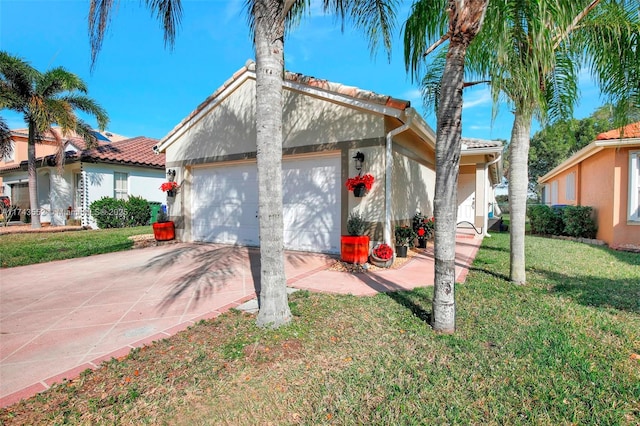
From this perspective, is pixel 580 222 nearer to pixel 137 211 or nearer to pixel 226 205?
pixel 226 205

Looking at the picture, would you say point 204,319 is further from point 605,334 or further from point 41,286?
point 605,334

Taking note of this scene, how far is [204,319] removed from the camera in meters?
4.01

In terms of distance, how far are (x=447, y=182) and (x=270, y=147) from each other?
1.99 metres

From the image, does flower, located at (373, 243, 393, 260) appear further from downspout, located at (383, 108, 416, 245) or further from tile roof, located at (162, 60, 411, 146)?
tile roof, located at (162, 60, 411, 146)

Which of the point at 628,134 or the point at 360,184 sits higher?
the point at 628,134

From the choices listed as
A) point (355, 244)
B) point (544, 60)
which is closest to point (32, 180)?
point (355, 244)

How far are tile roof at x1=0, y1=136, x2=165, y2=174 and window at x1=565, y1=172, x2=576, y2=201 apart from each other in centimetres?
1900

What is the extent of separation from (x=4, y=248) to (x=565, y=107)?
14.4 metres

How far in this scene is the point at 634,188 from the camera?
9289 mm

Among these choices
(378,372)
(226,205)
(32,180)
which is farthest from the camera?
(32,180)

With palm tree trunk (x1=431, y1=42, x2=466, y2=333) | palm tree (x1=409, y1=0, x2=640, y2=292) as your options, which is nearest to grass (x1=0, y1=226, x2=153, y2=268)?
palm tree trunk (x1=431, y1=42, x2=466, y2=333)

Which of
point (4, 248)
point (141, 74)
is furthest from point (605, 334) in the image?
point (4, 248)

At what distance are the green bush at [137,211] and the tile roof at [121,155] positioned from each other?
6.66 ft

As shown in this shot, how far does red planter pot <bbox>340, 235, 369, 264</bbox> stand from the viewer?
6898 millimetres
